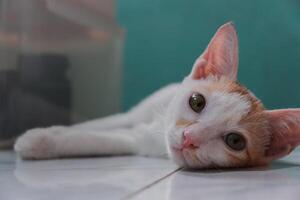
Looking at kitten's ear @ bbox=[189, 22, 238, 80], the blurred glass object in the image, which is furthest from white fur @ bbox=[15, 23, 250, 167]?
the blurred glass object

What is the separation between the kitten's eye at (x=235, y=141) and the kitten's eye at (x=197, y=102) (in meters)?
0.09

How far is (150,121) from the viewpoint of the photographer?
1.53m

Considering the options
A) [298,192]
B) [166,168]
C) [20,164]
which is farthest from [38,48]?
[298,192]

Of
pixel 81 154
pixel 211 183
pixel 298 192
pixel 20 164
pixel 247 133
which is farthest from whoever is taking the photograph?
pixel 81 154

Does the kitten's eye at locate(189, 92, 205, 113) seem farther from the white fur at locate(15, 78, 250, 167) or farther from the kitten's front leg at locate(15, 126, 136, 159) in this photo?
the kitten's front leg at locate(15, 126, 136, 159)

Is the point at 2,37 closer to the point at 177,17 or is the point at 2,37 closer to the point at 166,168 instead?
the point at 177,17

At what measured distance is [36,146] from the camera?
1191 millimetres

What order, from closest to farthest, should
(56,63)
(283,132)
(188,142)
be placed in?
(188,142), (283,132), (56,63)

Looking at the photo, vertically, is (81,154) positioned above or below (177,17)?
below

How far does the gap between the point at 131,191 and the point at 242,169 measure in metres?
0.36

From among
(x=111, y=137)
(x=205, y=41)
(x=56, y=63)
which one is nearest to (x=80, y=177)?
(x=111, y=137)

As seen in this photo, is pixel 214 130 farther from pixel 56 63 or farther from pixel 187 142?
pixel 56 63

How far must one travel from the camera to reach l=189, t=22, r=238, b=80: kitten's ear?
3.65ft

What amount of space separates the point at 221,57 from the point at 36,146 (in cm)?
53
